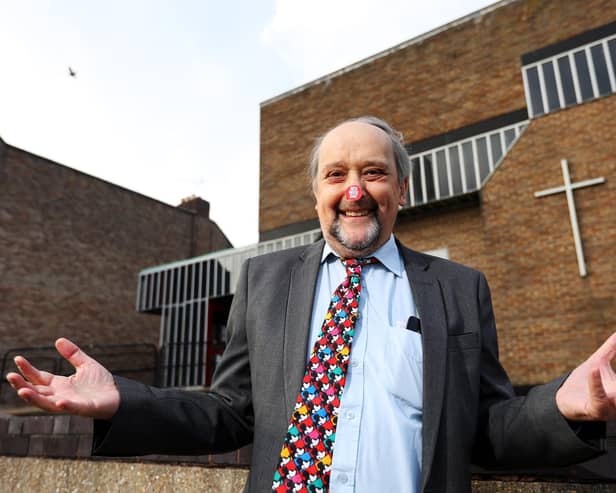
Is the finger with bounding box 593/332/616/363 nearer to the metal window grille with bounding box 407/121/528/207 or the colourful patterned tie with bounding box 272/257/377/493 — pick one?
the colourful patterned tie with bounding box 272/257/377/493

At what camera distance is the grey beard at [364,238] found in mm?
1733

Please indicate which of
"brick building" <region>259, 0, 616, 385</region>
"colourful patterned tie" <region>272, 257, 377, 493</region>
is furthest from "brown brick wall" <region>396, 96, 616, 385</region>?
"colourful patterned tie" <region>272, 257, 377, 493</region>

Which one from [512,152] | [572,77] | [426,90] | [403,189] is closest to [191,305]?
[426,90]

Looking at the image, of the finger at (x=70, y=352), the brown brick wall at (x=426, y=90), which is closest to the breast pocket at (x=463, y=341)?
the finger at (x=70, y=352)

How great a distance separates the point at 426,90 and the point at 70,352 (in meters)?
13.9

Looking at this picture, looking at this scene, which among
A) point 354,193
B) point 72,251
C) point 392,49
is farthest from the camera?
point 72,251

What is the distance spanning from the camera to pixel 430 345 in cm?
152

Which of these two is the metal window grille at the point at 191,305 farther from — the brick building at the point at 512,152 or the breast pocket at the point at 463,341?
the breast pocket at the point at 463,341

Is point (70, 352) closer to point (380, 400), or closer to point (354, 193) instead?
point (380, 400)

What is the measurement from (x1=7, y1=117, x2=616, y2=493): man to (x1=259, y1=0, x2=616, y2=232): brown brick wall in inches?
405

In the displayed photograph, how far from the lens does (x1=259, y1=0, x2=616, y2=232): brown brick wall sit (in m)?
12.3

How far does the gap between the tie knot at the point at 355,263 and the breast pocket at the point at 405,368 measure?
247 mm

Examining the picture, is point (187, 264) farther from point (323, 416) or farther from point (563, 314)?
point (323, 416)

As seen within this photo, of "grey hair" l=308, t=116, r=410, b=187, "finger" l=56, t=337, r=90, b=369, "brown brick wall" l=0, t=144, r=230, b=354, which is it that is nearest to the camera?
"finger" l=56, t=337, r=90, b=369
